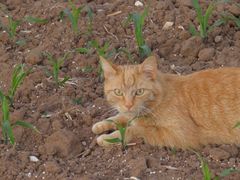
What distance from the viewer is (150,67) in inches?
197

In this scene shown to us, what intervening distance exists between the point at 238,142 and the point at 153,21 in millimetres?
2009

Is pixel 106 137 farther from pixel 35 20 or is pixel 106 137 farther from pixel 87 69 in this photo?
pixel 35 20

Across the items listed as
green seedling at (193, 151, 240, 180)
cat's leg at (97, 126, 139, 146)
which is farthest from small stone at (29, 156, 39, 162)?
green seedling at (193, 151, 240, 180)

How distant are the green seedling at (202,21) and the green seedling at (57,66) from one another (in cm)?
130

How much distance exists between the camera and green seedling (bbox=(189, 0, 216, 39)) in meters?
5.96

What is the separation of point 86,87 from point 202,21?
129cm

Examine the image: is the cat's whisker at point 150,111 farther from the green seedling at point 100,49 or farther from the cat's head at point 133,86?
the green seedling at point 100,49

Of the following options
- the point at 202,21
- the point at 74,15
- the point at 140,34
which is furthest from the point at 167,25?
the point at 74,15

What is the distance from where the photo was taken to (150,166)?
4.71 meters

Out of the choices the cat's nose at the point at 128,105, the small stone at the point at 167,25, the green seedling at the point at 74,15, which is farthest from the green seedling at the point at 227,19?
the cat's nose at the point at 128,105

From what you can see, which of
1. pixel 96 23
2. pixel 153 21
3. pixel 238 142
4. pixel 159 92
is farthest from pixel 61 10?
pixel 238 142

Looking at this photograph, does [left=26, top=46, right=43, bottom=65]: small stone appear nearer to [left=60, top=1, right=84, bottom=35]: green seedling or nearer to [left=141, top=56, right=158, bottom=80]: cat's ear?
[left=60, top=1, right=84, bottom=35]: green seedling

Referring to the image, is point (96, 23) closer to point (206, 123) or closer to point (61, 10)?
point (61, 10)

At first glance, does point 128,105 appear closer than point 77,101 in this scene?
Yes
